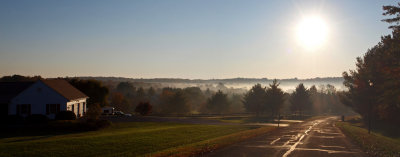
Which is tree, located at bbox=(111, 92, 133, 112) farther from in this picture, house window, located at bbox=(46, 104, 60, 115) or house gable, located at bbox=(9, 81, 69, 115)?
house gable, located at bbox=(9, 81, 69, 115)

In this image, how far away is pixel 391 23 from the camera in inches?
1150

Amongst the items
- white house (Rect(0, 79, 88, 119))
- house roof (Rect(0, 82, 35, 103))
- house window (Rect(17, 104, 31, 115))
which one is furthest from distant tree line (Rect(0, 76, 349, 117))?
house roof (Rect(0, 82, 35, 103))

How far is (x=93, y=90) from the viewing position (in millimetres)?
67500

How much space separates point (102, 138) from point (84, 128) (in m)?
9.48

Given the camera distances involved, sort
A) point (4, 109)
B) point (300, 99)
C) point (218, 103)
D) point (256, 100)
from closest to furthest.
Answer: point (4, 109)
point (256, 100)
point (300, 99)
point (218, 103)

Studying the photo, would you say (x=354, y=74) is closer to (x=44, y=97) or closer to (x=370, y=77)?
(x=370, y=77)

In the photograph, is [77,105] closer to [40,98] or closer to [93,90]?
[40,98]

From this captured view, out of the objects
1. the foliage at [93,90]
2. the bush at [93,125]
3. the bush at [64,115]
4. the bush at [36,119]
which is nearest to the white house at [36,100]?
the bush at [64,115]

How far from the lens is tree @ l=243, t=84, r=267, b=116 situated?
8450 cm

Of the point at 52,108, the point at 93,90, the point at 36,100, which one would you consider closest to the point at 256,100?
the point at 93,90

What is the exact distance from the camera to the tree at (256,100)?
84.5 metres

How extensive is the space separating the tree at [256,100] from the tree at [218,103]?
45.6 ft

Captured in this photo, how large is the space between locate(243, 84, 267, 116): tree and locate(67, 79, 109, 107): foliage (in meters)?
39.2

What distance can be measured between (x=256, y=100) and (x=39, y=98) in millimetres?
60681
